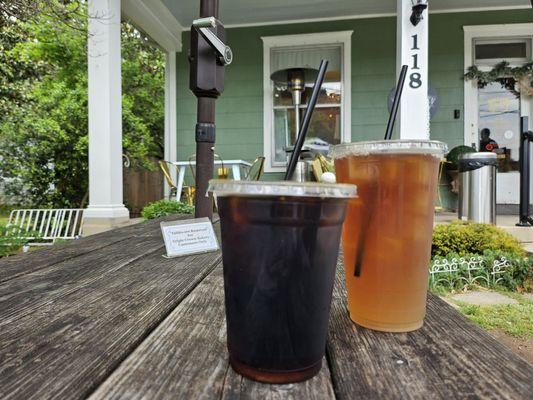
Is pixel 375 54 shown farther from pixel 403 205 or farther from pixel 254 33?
pixel 403 205

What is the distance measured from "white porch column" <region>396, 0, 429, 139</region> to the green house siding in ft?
5.43

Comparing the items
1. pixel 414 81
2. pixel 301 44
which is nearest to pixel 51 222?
pixel 301 44

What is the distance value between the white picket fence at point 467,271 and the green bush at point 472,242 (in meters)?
0.24

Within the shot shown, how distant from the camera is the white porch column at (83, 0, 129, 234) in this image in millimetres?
3982

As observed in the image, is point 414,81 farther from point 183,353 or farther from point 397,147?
point 183,353

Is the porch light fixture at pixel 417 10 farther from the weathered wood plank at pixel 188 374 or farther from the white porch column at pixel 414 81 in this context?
the weathered wood plank at pixel 188 374

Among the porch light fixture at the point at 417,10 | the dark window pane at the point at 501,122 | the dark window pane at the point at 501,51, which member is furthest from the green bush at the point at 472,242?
the dark window pane at the point at 501,51

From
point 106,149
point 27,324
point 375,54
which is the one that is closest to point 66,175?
point 106,149

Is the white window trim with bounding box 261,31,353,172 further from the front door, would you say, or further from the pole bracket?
the pole bracket

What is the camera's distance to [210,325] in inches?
22.0

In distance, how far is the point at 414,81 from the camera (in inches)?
142

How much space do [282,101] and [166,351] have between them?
18.0ft

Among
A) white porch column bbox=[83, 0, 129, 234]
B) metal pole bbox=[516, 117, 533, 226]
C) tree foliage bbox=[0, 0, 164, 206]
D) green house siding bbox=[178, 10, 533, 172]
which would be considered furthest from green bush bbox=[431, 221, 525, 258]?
tree foliage bbox=[0, 0, 164, 206]

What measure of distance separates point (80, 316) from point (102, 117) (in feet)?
12.6
